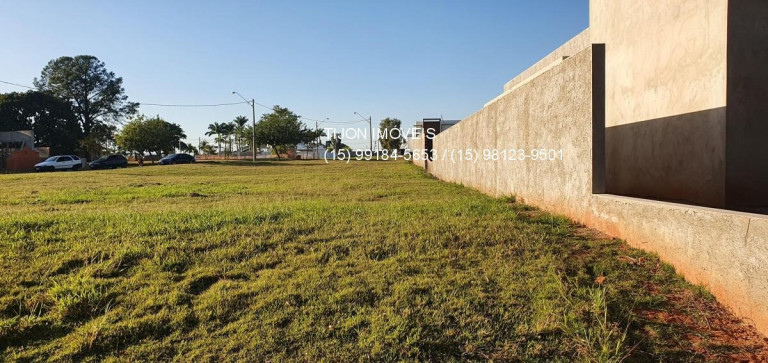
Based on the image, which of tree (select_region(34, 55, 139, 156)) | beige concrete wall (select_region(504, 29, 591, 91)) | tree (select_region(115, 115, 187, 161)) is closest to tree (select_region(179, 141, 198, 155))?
tree (select_region(34, 55, 139, 156))

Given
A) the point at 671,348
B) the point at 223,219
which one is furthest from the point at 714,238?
the point at 223,219

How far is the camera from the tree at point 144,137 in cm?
3984

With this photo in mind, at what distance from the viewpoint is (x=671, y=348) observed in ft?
8.89

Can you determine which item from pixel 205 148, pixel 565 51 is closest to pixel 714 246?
pixel 565 51

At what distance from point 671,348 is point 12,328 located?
Answer: 4636 millimetres

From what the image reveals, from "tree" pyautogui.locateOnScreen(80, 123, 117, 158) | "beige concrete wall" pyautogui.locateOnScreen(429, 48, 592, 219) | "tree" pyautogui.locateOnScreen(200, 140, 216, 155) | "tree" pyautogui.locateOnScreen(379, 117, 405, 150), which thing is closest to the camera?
"beige concrete wall" pyautogui.locateOnScreen(429, 48, 592, 219)

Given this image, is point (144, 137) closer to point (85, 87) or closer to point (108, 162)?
point (108, 162)

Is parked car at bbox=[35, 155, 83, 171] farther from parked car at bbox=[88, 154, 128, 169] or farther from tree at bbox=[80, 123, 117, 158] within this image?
tree at bbox=[80, 123, 117, 158]

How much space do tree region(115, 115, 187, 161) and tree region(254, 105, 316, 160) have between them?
14905 mm

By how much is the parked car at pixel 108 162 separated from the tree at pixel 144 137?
12.7 ft

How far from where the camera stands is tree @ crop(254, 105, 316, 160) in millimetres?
55625

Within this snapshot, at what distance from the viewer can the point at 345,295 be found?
352 centimetres

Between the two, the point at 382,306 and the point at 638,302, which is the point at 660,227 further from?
the point at 382,306

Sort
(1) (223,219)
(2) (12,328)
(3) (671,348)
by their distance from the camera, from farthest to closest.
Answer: (1) (223,219)
(2) (12,328)
(3) (671,348)
